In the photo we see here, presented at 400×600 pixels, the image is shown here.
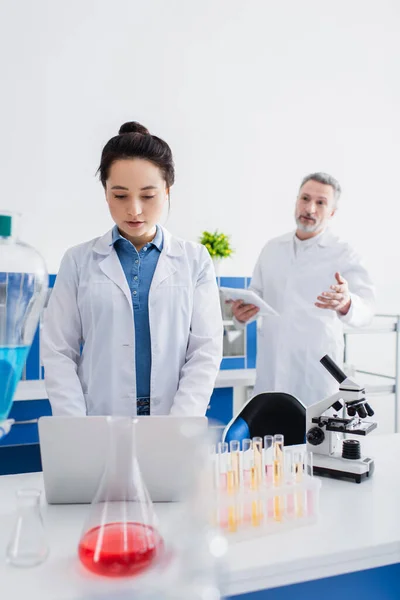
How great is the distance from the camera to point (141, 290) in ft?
5.45

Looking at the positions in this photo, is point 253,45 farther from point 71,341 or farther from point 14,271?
point 14,271

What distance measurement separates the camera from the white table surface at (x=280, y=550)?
81 cm

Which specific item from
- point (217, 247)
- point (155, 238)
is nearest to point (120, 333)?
point (155, 238)

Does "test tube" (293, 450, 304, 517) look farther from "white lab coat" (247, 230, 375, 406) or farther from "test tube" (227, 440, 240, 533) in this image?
"white lab coat" (247, 230, 375, 406)

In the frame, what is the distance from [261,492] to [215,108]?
386 centimetres

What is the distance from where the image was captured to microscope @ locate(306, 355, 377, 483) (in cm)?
130

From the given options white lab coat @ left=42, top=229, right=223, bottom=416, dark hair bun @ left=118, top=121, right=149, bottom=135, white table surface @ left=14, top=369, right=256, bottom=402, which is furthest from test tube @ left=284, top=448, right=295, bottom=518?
white table surface @ left=14, top=369, right=256, bottom=402

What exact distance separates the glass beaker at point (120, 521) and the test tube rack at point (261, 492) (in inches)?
5.9

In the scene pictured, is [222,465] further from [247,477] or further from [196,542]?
[196,542]

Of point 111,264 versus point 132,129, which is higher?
point 132,129

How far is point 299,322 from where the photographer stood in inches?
108

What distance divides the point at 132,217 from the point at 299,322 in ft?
4.75

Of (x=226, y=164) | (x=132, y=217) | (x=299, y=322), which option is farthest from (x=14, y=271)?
(x=226, y=164)

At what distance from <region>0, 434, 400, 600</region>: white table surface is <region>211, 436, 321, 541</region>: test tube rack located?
2 cm
